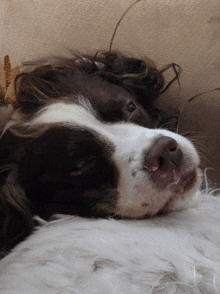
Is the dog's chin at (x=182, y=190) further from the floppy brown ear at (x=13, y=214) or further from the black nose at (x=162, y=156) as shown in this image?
the floppy brown ear at (x=13, y=214)

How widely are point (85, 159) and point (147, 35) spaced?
46 cm

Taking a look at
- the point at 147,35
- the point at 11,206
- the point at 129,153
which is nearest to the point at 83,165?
the point at 129,153

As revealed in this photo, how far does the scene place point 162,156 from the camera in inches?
33.8

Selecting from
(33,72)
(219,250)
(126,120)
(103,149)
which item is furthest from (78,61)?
(219,250)

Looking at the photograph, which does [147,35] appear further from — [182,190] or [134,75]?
[182,190]

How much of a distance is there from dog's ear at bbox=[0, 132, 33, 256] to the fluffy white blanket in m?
0.15

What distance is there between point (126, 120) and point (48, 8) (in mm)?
468

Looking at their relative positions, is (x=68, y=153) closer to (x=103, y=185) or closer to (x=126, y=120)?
(x=103, y=185)

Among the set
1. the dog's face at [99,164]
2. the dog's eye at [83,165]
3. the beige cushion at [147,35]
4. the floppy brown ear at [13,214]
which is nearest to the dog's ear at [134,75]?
the beige cushion at [147,35]

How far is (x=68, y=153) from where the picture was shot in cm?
95

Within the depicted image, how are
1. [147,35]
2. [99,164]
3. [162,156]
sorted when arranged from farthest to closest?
[147,35], [99,164], [162,156]

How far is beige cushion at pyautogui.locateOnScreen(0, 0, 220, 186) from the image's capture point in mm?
1040

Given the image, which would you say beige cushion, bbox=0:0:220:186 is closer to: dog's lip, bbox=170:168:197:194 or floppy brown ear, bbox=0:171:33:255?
dog's lip, bbox=170:168:197:194

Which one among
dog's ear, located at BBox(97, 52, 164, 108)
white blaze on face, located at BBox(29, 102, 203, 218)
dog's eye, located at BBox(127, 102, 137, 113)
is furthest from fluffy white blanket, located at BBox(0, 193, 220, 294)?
dog's ear, located at BBox(97, 52, 164, 108)
